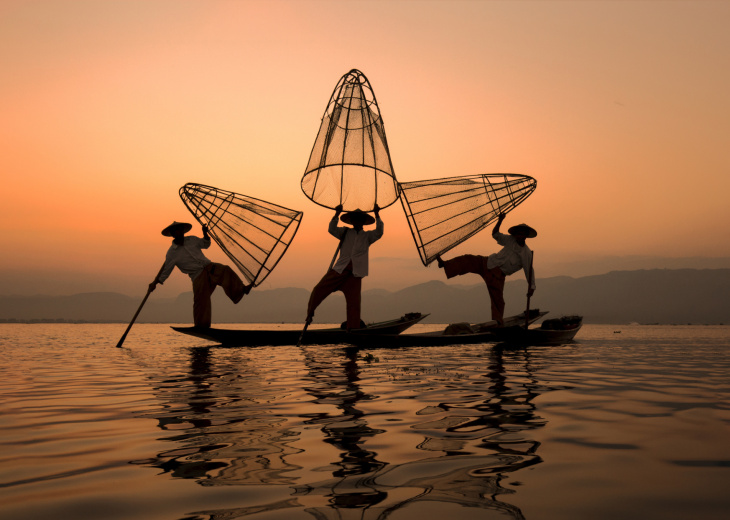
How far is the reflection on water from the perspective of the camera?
281 centimetres

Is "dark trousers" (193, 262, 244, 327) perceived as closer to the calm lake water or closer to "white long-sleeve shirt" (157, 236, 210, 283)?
"white long-sleeve shirt" (157, 236, 210, 283)

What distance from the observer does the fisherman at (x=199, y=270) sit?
1466 centimetres

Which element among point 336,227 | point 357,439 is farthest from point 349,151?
point 357,439

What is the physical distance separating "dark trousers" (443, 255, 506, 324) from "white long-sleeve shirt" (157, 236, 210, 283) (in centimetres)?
618

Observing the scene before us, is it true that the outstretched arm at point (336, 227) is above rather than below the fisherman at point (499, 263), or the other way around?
above

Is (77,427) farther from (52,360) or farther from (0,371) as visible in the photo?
(52,360)


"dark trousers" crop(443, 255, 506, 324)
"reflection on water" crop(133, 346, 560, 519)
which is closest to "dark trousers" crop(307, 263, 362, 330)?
"dark trousers" crop(443, 255, 506, 324)

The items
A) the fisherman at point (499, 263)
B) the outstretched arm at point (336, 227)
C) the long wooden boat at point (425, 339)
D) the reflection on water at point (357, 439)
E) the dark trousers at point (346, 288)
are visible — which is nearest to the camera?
the reflection on water at point (357, 439)

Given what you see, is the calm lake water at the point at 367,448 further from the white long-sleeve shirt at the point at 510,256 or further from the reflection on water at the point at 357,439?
the white long-sleeve shirt at the point at 510,256

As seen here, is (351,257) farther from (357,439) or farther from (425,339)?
(357,439)

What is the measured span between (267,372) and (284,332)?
23.5ft

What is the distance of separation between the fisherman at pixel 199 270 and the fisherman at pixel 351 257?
2.23m

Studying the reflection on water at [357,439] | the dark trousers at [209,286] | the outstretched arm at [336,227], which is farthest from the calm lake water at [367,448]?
the dark trousers at [209,286]

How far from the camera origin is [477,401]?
5.70 m
